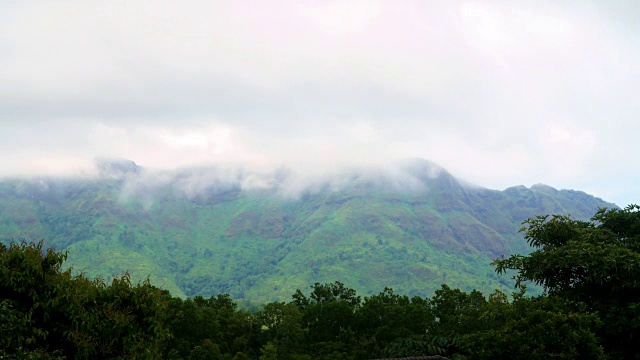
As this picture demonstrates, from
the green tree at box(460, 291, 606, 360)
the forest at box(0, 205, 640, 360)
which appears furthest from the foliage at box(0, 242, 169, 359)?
the green tree at box(460, 291, 606, 360)

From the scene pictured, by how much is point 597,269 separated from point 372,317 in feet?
68.7

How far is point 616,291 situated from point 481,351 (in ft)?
24.6

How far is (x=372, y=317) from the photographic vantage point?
138 ft

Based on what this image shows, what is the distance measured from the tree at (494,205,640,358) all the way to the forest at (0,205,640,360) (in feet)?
0.18

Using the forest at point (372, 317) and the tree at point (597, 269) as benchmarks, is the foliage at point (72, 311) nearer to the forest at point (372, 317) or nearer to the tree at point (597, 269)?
the forest at point (372, 317)

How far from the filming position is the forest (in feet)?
47.3

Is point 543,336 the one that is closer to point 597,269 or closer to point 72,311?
point 597,269

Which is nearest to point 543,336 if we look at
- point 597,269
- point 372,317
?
point 597,269

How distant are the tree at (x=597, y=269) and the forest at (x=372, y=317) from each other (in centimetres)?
5

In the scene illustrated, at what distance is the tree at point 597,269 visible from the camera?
23562 mm

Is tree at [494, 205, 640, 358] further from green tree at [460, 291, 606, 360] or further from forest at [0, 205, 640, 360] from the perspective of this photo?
green tree at [460, 291, 606, 360]

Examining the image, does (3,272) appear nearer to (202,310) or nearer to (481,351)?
(481,351)

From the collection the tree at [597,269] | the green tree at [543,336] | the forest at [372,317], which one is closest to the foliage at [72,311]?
the forest at [372,317]

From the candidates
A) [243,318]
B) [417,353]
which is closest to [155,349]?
[417,353]
